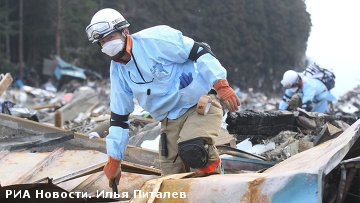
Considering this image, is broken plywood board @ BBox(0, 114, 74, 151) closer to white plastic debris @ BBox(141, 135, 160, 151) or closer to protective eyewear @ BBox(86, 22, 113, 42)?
white plastic debris @ BBox(141, 135, 160, 151)

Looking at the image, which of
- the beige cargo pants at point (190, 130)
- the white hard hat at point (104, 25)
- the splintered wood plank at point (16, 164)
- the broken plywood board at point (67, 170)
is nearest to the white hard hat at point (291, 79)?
the broken plywood board at point (67, 170)

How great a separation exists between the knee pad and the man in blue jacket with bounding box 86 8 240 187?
0.06 ft

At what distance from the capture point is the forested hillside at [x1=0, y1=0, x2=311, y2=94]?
3048cm

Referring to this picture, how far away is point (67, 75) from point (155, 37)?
94.8ft

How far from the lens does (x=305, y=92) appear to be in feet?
26.8

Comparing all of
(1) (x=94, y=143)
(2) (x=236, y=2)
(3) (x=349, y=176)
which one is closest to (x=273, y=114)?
(1) (x=94, y=143)

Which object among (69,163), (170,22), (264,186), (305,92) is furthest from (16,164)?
(170,22)

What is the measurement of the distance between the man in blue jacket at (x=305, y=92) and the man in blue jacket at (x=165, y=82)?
4.76 metres

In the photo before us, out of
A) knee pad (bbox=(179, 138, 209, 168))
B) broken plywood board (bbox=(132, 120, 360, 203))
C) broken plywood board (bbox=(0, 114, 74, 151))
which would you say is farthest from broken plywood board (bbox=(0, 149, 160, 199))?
broken plywood board (bbox=(132, 120, 360, 203))

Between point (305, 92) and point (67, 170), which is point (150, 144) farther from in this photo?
point (305, 92)

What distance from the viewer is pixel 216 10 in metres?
29.6

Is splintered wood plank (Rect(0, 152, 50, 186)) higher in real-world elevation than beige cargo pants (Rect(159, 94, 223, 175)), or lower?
lower

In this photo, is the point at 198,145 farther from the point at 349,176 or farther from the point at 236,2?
the point at 236,2

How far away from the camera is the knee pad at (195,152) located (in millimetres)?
3166
